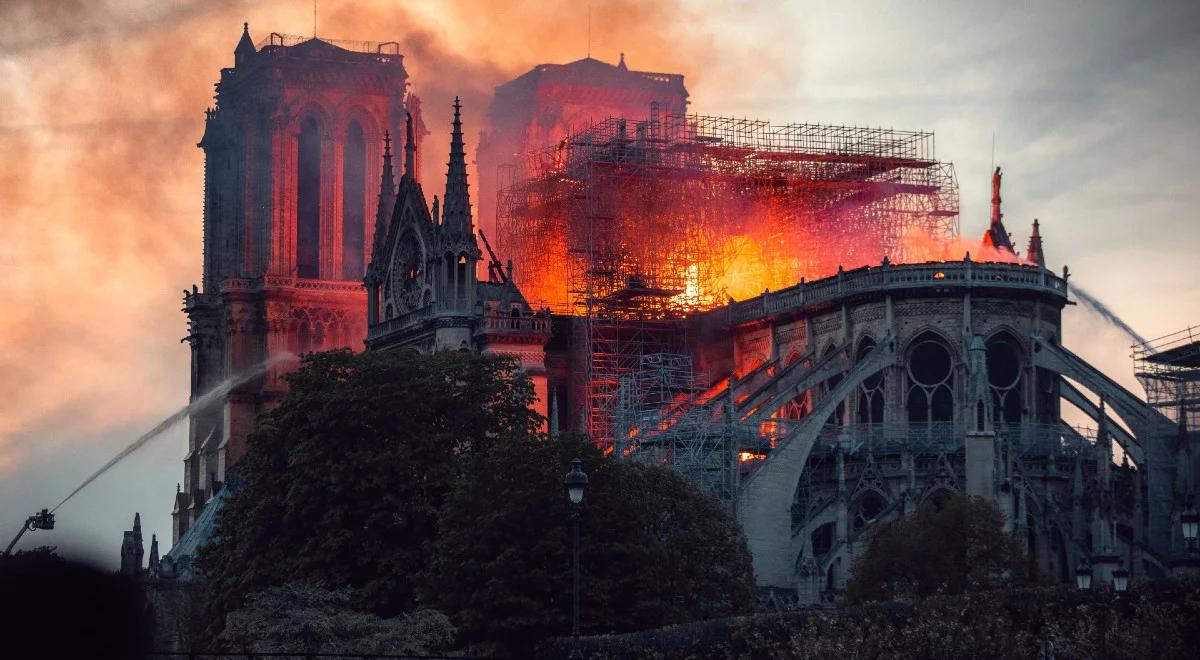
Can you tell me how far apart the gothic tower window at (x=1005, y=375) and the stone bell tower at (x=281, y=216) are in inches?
1585

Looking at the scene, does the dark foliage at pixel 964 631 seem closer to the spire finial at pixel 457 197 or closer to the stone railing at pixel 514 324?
the stone railing at pixel 514 324

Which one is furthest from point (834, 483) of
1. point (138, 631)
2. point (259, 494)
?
point (138, 631)

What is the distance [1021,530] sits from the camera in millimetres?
79812

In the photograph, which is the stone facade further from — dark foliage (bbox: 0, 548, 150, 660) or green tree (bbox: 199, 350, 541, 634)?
dark foliage (bbox: 0, 548, 150, 660)

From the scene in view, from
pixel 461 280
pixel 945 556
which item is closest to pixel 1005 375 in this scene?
pixel 945 556

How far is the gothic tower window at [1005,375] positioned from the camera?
88.1 metres

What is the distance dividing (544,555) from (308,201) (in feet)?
211

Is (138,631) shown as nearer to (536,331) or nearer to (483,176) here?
(536,331)

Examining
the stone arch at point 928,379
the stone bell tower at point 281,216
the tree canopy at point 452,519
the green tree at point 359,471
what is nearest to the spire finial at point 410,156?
the stone bell tower at point 281,216

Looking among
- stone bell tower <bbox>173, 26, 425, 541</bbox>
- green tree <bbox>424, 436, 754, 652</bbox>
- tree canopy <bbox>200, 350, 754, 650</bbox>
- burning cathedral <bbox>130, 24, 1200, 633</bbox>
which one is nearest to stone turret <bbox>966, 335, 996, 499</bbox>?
burning cathedral <bbox>130, 24, 1200, 633</bbox>

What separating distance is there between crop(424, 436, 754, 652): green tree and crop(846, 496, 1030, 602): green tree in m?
6.46

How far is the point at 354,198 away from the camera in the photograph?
4919 inches

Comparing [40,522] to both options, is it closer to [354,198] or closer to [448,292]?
[448,292]

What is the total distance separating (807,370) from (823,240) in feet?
62.7
